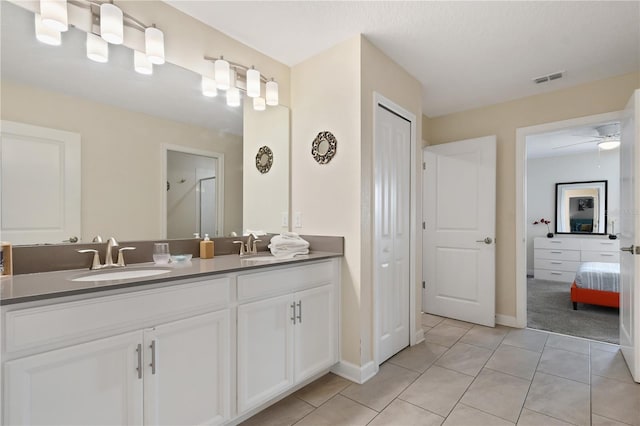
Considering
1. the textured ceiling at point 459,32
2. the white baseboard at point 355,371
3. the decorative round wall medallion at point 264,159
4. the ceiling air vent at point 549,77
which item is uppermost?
the textured ceiling at point 459,32

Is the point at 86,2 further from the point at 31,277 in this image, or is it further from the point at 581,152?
the point at 581,152

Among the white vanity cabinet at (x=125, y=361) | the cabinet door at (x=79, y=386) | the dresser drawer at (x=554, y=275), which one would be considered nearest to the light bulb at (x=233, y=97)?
the white vanity cabinet at (x=125, y=361)

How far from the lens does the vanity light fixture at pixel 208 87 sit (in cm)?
215

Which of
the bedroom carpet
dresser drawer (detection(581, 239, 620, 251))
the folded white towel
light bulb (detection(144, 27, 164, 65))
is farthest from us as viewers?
dresser drawer (detection(581, 239, 620, 251))

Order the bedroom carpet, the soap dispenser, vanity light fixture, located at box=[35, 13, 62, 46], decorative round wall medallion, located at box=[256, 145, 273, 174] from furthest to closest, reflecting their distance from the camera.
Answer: the bedroom carpet → decorative round wall medallion, located at box=[256, 145, 273, 174] → the soap dispenser → vanity light fixture, located at box=[35, 13, 62, 46]

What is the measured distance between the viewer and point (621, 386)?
83.9 inches

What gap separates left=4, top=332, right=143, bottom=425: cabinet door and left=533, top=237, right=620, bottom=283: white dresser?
6.64 meters

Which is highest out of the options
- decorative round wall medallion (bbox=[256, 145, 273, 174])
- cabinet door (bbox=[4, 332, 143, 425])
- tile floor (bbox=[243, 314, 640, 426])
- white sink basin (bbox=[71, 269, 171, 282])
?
decorative round wall medallion (bbox=[256, 145, 273, 174])

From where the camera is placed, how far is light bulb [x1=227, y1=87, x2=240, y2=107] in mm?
2283

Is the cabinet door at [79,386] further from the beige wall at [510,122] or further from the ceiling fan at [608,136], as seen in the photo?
the ceiling fan at [608,136]

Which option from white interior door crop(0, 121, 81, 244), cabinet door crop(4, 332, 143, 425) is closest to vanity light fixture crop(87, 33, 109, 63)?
white interior door crop(0, 121, 81, 244)

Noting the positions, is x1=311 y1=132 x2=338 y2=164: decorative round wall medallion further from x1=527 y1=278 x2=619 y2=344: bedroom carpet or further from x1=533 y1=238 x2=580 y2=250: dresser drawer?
x1=533 y1=238 x2=580 y2=250: dresser drawer

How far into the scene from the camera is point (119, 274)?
1.53 meters

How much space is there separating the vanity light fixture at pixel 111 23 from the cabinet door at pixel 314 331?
175 cm
